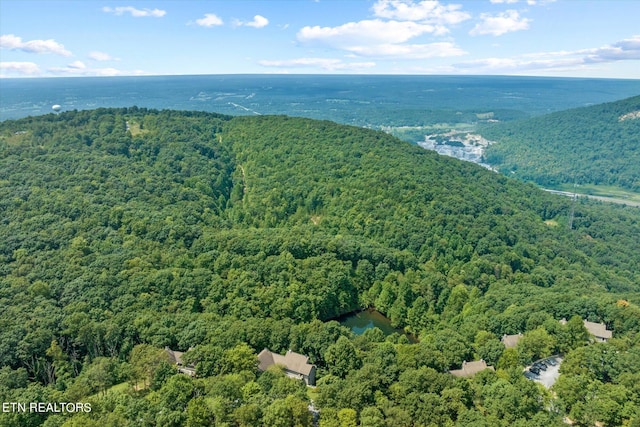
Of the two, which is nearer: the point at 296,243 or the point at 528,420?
the point at 528,420

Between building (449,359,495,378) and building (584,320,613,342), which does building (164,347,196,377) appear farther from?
building (584,320,613,342)

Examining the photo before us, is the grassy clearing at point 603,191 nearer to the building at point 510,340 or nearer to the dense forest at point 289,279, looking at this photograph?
the dense forest at point 289,279

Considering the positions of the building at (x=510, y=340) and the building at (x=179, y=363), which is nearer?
the building at (x=179, y=363)

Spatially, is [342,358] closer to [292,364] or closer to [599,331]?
[292,364]

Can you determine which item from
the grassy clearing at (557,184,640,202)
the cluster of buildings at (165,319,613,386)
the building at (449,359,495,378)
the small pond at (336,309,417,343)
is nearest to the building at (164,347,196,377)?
the cluster of buildings at (165,319,613,386)

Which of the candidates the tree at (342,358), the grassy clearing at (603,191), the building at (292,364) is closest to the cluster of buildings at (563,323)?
the tree at (342,358)

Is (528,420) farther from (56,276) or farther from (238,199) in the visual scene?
(238,199)

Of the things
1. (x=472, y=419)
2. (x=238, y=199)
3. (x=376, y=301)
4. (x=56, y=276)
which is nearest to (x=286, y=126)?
(x=238, y=199)
